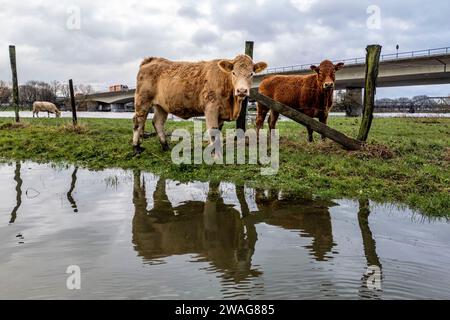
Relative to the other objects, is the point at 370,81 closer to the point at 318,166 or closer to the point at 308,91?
the point at 308,91

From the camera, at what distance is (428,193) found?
7.02m

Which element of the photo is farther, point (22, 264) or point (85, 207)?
point (85, 207)

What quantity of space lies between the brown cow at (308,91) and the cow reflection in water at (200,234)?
617cm

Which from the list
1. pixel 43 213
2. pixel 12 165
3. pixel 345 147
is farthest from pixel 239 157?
pixel 12 165

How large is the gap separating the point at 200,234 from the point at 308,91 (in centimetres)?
851

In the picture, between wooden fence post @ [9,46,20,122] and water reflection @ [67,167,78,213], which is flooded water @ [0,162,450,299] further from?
wooden fence post @ [9,46,20,122]

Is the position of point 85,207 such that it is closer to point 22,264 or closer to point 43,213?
point 43,213

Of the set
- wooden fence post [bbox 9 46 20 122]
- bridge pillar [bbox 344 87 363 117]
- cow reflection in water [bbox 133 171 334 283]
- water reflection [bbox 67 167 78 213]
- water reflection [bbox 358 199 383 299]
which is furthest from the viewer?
bridge pillar [bbox 344 87 363 117]

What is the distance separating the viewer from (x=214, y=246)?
14.9ft

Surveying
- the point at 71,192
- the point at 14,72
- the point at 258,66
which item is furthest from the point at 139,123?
the point at 14,72

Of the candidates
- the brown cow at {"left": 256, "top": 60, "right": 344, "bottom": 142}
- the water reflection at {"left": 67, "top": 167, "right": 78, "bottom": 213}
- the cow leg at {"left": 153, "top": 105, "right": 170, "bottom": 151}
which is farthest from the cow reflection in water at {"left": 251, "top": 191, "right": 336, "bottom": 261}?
the brown cow at {"left": 256, "top": 60, "right": 344, "bottom": 142}

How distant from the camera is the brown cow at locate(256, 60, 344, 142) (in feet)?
37.6

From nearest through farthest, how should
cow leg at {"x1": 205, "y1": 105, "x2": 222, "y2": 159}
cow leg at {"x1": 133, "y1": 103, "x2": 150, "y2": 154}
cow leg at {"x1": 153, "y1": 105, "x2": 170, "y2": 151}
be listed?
cow leg at {"x1": 205, "y1": 105, "x2": 222, "y2": 159} < cow leg at {"x1": 133, "y1": 103, "x2": 150, "y2": 154} < cow leg at {"x1": 153, "y1": 105, "x2": 170, "y2": 151}
